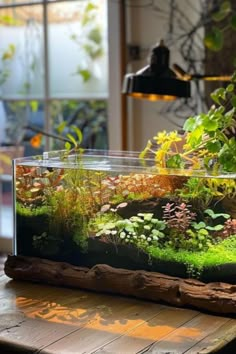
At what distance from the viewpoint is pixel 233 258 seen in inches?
57.2

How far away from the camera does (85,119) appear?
3.40 m

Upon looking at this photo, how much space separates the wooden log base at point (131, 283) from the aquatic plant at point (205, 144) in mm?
260

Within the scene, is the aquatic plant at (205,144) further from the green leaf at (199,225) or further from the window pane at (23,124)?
the window pane at (23,124)

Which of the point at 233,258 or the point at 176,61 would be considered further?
the point at 176,61

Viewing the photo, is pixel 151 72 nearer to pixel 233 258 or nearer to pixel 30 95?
pixel 233 258

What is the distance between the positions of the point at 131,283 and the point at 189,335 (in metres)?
0.24

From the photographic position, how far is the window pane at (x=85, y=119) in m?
3.34

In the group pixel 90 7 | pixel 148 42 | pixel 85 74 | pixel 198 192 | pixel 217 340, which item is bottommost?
pixel 217 340

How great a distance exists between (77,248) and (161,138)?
13.3 inches

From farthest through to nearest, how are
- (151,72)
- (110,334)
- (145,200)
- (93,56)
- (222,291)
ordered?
1. (93,56)
2. (151,72)
3. (145,200)
4. (222,291)
5. (110,334)

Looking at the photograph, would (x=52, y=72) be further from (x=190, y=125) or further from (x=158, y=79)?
(x=190, y=125)

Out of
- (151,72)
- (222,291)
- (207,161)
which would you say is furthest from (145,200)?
(151,72)

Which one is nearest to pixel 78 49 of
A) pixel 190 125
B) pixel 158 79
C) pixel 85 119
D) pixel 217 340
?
pixel 85 119

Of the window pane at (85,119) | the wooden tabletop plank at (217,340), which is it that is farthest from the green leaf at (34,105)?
the wooden tabletop plank at (217,340)
